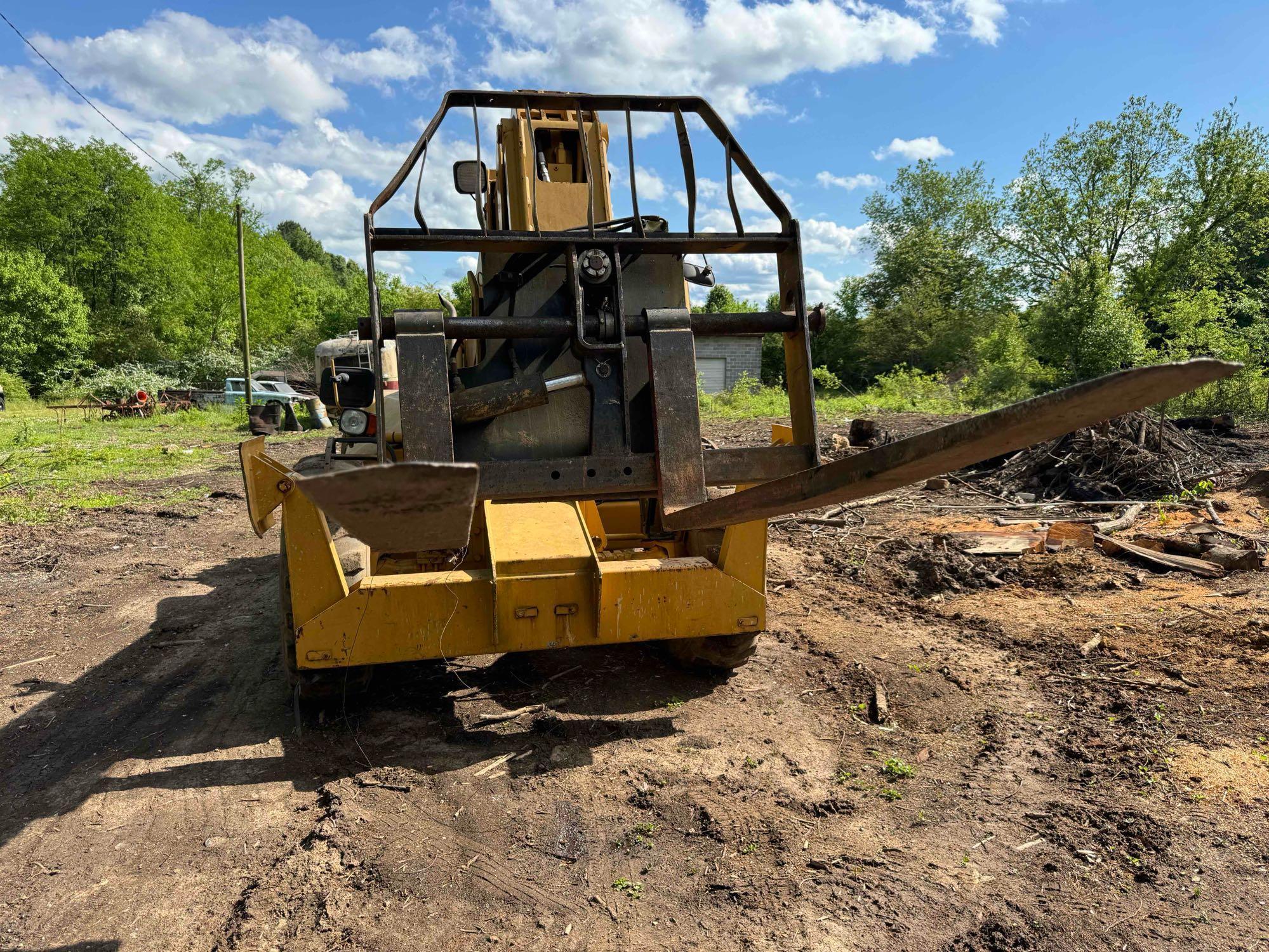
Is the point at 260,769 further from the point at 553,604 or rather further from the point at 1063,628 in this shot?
the point at 1063,628

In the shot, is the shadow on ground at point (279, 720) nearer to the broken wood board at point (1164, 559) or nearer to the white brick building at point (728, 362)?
the broken wood board at point (1164, 559)

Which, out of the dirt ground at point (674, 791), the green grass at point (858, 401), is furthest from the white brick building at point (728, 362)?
the dirt ground at point (674, 791)

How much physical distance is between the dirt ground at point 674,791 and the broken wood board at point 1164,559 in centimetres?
32

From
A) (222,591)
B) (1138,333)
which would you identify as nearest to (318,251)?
(1138,333)

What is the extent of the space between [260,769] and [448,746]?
0.86 meters

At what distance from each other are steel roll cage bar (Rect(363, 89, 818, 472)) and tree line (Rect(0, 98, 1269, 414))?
69.5 feet

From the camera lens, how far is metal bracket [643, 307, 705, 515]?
3441mm

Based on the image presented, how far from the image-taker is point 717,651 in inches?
175

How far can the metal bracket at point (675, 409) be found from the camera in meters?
3.44

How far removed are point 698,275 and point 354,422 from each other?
7.31 ft

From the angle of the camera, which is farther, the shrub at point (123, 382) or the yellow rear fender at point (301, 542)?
the shrub at point (123, 382)

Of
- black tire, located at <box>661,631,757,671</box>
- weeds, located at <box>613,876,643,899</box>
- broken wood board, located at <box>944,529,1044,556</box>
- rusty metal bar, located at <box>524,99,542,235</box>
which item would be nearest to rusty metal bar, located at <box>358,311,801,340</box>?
rusty metal bar, located at <box>524,99,542,235</box>

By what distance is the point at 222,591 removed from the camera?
702cm

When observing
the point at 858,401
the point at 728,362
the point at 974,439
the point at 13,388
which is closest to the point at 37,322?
the point at 13,388
